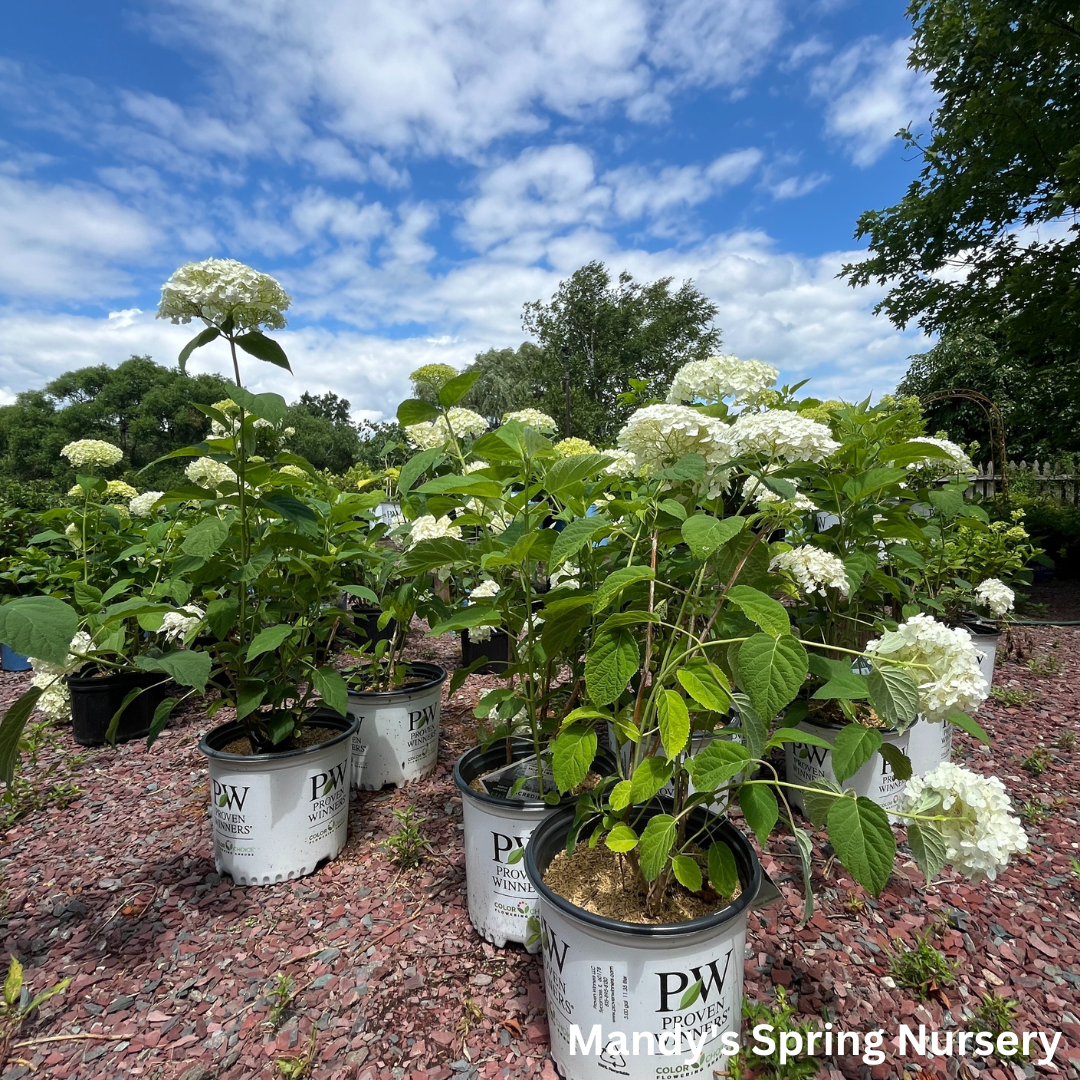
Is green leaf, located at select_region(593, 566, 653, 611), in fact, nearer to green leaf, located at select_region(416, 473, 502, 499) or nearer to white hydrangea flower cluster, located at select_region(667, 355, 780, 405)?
green leaf, located at select_region(416, 473, 502, 499)

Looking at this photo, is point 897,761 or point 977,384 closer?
point 897,761

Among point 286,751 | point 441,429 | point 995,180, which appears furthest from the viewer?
point 995,180

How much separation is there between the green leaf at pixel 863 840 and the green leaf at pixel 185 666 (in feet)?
4.31

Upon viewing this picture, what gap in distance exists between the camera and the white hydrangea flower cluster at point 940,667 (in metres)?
0.97

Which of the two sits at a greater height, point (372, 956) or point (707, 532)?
point (707, 532)

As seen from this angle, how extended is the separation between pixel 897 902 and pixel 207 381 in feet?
130

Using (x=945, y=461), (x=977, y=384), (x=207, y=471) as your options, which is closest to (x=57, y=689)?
(x=207, y=471)

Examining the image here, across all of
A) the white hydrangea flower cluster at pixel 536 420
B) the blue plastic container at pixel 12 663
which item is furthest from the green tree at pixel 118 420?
the white hydrangea flower cluster at pixel 536 420

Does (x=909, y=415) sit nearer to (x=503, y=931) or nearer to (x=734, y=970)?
(x=734, y=970)

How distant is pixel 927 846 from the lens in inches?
37.4

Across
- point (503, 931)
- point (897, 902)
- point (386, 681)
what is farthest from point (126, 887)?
point (897, 902)

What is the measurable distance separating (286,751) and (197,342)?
123cm

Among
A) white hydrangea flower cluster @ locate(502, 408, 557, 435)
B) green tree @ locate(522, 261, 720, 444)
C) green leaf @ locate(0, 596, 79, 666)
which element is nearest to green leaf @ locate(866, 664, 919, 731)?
white hydrangea flower cluster @ locate(502, 408, 557, 435)

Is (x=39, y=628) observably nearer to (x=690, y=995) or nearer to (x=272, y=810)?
(x=272, y=810)
